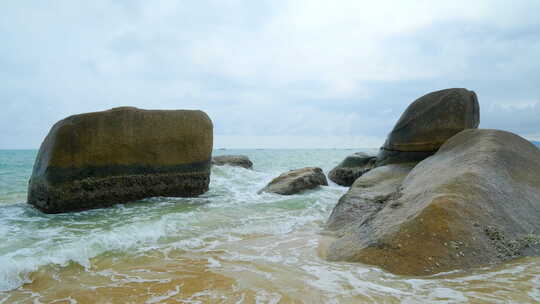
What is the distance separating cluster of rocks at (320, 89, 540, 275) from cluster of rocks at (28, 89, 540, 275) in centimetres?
1

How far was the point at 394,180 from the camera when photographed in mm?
6152

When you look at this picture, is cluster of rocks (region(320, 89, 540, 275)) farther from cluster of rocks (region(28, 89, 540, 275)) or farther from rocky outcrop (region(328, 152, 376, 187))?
rocky outcrop (region(328, 152, 376, 187))

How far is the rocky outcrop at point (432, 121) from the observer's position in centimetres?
714

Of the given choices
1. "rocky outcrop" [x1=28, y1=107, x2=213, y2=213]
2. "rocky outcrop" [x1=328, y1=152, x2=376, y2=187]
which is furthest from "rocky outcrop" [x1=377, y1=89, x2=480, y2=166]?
"rocky outcrop" [x1=28, y1=107, x2=213, y2=213]

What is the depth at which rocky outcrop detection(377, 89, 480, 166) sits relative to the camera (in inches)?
281

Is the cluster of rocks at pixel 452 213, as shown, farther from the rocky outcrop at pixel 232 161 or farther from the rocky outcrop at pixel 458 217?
the rocky outcrop at pixel 232 161

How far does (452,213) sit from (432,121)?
441 cm

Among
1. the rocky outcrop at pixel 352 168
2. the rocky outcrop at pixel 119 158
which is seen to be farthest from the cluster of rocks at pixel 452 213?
the rocky outcrop at pixel 352 168

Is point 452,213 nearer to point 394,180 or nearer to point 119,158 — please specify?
point 394,180

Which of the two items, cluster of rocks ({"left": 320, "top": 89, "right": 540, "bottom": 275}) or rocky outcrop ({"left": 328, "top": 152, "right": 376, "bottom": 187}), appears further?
rocky outcrop ({"left": 328, "top": 152, "right": 376, "bottom": 187})

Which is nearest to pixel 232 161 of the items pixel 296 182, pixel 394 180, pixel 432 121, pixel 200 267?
pixel 296 182

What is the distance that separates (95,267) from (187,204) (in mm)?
3893

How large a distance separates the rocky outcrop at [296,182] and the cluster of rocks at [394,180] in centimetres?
4

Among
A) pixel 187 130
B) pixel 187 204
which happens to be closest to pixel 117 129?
pixel 187 130
